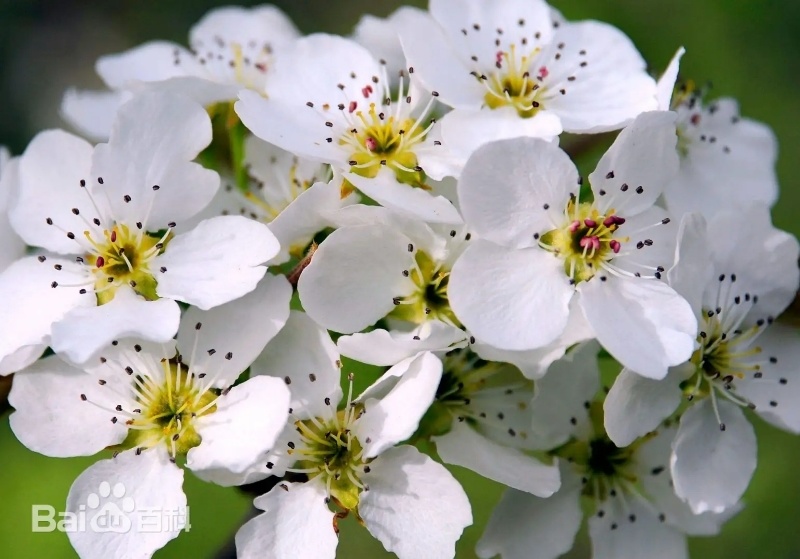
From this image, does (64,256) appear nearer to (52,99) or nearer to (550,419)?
(550,419)

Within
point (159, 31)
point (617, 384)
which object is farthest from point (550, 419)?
point (159, 31)

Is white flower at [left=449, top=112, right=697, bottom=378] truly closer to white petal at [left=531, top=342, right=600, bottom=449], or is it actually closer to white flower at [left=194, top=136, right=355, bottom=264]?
white petal at [left=531, top=342, right=600, bottom=449]

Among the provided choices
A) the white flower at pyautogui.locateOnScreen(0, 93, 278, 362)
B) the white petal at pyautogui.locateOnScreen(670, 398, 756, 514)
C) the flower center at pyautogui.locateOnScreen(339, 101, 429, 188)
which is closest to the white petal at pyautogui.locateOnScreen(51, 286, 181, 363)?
the white flower at pyautogui.locateOnScreen(0, 93, 278, 362)

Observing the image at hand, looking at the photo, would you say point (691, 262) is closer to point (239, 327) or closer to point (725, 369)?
point (725, 369)

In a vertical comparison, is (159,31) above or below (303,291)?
below

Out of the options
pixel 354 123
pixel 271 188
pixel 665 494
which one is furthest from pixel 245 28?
pixel 665 494

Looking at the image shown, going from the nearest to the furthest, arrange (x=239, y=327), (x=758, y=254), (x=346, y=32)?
(x=239, y=327) → (x=758, y=254) → (x=346, y=32)
